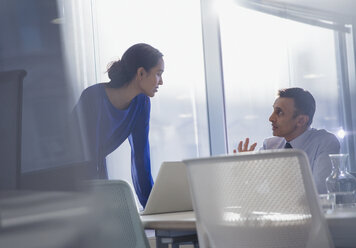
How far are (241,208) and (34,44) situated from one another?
2710 millimetres

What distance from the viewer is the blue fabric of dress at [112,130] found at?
380 centimetres

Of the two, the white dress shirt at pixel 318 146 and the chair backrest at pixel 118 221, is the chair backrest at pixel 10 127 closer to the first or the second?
the chair backrest at pixel 118 221

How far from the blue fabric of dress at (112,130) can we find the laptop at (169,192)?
4.91 feet

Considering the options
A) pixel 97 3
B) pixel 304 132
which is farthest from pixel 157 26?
pixel 304 132

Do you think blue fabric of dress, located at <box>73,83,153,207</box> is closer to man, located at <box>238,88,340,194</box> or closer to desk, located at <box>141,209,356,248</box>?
man, located at <box>238,88,340,194</box>

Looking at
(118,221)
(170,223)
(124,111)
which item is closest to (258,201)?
(170,223)

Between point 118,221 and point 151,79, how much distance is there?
6.27 feet

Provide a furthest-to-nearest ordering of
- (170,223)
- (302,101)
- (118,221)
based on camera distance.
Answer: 1. (302,101)
2. (118,221)
3. (170,223)

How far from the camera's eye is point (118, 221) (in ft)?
6.94

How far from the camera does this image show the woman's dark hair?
12.6 feet

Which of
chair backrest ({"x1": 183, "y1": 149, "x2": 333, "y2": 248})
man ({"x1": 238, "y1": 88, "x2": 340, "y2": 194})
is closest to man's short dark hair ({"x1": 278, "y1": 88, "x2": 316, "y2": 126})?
man ({"x1": 238, "y1": 88, "x2": 340, "y2": 194})

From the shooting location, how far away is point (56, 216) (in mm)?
4918

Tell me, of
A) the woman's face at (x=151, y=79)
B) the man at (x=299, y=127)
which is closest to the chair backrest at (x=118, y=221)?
the man at (x=299, y=127)

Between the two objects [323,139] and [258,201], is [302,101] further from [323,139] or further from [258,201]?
[258,201]
